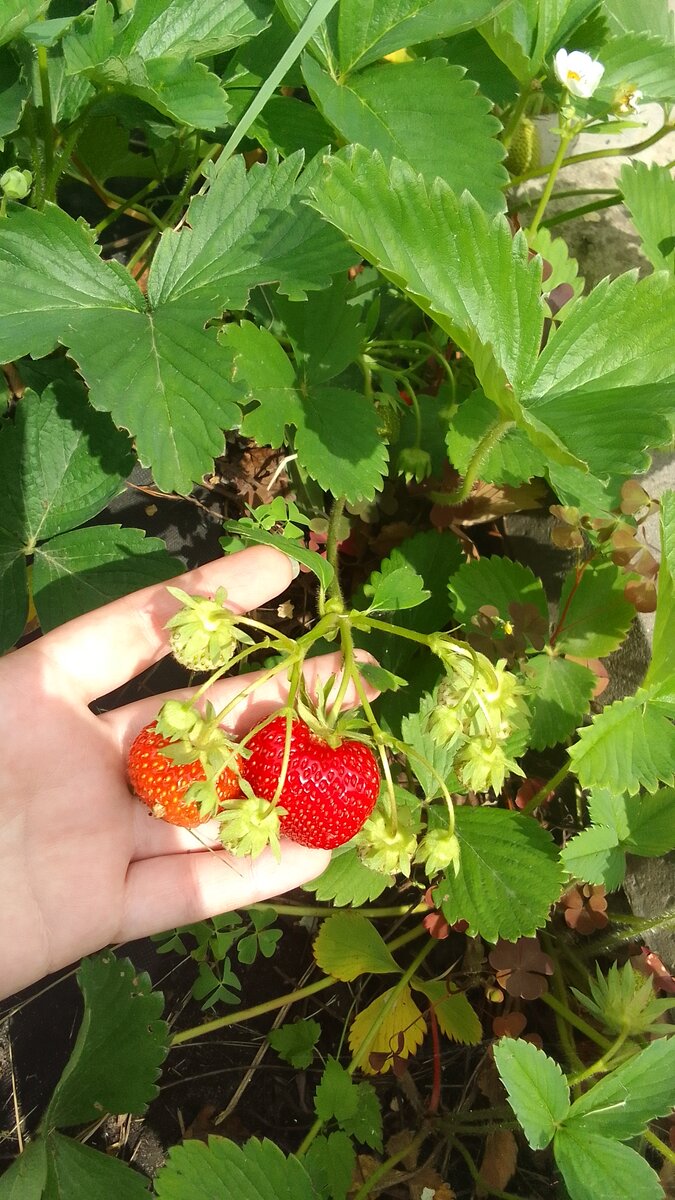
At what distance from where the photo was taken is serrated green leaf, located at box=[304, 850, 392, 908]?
1.48 m

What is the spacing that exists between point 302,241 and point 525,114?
2.93ft

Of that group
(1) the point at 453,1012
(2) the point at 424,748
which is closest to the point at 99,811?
(2) the point at 424,748

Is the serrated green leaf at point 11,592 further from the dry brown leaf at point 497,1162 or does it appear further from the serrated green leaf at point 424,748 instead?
the dry brown leaf at point 497,1162

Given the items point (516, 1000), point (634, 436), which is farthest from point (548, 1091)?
point (634, 436)

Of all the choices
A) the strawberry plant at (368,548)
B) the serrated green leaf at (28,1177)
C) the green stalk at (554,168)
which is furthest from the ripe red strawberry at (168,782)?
the green stalk at (554,168)

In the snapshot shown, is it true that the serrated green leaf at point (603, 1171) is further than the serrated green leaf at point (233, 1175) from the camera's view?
No

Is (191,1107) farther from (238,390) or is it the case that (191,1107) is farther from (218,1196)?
(238,390)

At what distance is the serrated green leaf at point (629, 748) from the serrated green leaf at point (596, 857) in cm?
15

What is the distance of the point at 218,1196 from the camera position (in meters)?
1.29

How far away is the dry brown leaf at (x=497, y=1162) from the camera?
1.55 metres

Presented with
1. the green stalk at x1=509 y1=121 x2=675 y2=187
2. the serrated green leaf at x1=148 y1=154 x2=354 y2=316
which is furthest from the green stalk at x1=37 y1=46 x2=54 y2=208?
the green stalk at x1=509 y1=121 x2=675 y2=187

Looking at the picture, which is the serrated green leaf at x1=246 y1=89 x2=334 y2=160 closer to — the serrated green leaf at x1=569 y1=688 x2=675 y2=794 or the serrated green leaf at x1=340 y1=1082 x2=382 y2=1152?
the serrated green leaf at x1=569 y1=688 x2=675 y2=794

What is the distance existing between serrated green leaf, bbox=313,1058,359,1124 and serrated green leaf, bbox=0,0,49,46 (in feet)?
5.49

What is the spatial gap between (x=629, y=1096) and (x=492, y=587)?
843 millimetres
